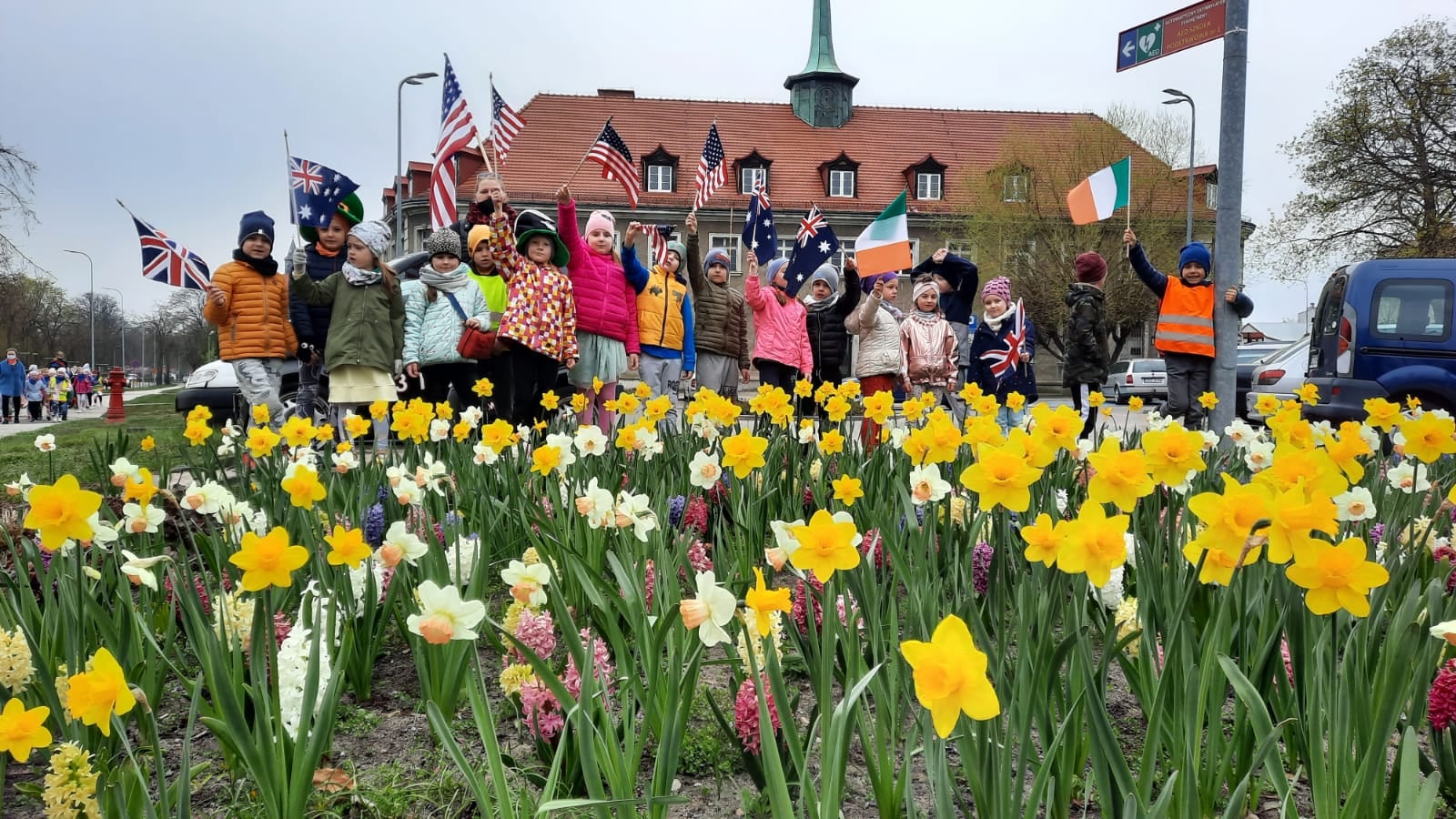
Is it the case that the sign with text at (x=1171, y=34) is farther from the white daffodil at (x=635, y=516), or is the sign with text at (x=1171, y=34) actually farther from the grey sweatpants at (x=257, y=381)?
the grey sweatpants at (x=257, y=381)

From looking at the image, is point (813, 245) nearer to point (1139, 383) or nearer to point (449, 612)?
point (449, 612)

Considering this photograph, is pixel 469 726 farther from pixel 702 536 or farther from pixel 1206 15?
pixel 1206 15

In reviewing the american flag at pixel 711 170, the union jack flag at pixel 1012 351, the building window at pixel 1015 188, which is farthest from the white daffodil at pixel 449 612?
the building window at pixel 1015 188

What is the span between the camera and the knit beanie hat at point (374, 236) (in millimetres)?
5832

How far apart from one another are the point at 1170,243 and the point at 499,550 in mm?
33913

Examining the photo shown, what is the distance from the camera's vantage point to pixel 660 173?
123ft

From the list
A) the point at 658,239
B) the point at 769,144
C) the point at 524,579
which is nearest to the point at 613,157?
the point at 658,239

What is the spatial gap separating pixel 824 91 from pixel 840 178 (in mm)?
4841

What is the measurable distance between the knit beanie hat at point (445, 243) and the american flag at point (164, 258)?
466 cm

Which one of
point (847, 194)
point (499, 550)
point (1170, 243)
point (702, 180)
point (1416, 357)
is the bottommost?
point (499, 550)

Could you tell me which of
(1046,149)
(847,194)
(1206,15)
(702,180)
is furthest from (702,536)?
(847,194)

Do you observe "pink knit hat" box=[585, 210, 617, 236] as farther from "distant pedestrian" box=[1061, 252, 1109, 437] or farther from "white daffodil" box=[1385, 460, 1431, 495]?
"white daffodil" box=[1385, 460, 1431, 495]

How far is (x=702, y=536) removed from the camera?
346 centimetres

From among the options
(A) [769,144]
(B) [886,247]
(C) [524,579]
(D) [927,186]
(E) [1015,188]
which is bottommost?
(C) [524,579]
